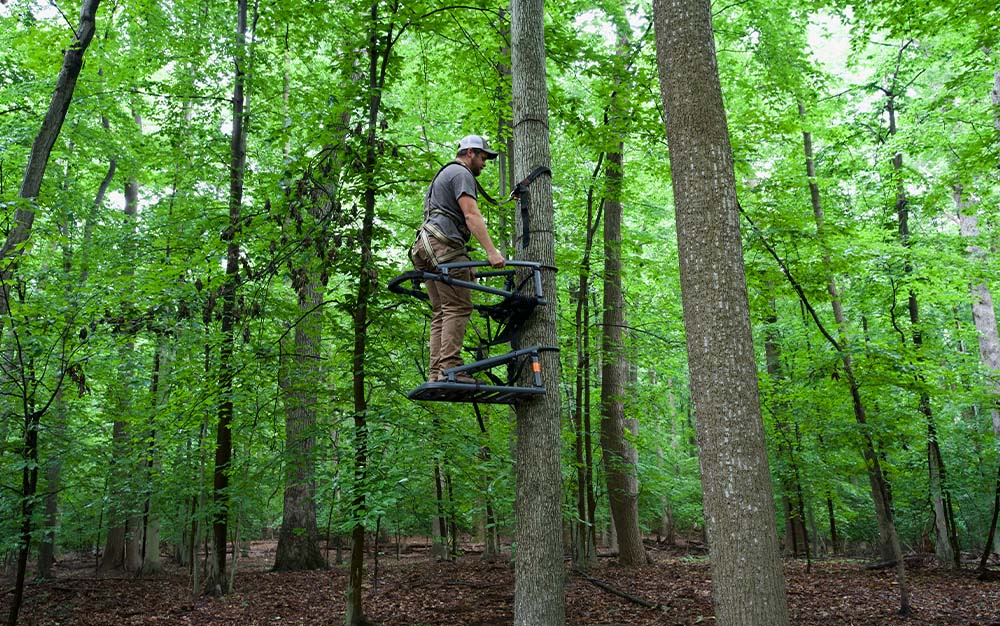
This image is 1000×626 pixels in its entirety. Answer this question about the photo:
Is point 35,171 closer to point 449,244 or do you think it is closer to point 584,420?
point 449,244

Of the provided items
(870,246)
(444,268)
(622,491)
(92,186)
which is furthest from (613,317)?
(92,186)

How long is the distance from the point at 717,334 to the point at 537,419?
1356mm

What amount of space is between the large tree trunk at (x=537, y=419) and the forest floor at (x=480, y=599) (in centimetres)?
315

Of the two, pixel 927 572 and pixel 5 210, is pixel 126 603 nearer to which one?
pixel 5 210

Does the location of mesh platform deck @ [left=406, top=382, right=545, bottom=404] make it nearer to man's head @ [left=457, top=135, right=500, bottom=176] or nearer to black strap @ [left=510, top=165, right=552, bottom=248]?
black strap @ [left=510, top=165, right=552, bottom=248]

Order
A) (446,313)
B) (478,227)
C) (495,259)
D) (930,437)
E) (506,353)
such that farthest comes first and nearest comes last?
(930,437) < (446,313) < (506,353) < (478,227) < (495,259)

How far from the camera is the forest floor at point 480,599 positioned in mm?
7445

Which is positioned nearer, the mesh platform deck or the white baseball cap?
the mesh platform deck

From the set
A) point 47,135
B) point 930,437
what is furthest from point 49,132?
point 930,437

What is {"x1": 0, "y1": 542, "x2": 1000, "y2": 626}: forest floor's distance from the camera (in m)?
7.45

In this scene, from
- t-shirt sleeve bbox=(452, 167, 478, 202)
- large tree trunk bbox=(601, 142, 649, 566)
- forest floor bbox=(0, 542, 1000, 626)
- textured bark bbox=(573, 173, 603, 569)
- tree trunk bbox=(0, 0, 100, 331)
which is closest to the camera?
t-shirt sleeve bbox=(452, 167, 478, 202)

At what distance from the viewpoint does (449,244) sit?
461 centimetres

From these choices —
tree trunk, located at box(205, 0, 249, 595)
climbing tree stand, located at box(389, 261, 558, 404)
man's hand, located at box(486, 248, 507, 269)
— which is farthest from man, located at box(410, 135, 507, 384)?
tree trunk, located at box(205, 0, 249, 595)

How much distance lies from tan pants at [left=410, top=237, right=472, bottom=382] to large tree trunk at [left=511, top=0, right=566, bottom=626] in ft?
1.55
